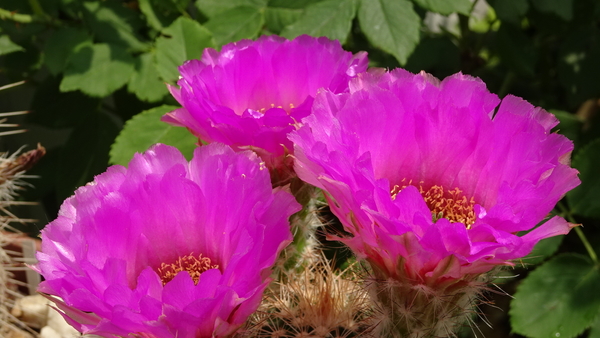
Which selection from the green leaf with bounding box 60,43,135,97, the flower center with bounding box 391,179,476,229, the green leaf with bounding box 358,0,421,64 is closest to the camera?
the flower center with bounding box 391,179,476,229

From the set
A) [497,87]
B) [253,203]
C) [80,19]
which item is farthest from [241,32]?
[497,87]

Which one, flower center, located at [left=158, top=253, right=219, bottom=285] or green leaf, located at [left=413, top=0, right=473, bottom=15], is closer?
flower center, located at [left=158, top=253, right=219, bottom=285]

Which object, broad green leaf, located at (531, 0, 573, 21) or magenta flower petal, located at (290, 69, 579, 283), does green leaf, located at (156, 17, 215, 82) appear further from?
broad green leaf, located at (531, 0, 573, 21)

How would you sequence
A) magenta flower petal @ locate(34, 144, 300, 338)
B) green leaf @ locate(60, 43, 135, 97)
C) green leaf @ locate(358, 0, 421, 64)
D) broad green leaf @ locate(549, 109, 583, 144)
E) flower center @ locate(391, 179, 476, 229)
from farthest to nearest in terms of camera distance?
broad green leaf @ locate(549, 109, 583, 144)
green leaf @ locate(60, 43, 135, 97)
green leaf @ locate(358, 0, 421, 64)
flower center @ locate(391, 179, 476, 229)
magenta flower petal @ locate(34, 144, 300, 338)

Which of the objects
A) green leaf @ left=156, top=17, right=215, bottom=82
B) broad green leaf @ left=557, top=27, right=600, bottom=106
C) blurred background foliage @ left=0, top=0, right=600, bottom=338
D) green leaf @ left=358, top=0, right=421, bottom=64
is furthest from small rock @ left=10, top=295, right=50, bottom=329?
broad green leaf @ left=557, top=27, right=600, bottom=106

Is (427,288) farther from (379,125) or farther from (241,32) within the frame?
(241,32)

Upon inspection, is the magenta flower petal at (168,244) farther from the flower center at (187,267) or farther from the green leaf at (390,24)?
the green leaf at (390,24)

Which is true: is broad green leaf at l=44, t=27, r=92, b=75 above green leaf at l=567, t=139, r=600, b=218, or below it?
above

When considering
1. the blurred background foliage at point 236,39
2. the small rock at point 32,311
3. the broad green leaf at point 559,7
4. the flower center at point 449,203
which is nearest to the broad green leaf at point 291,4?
the blurred background foliage at point 236,39
